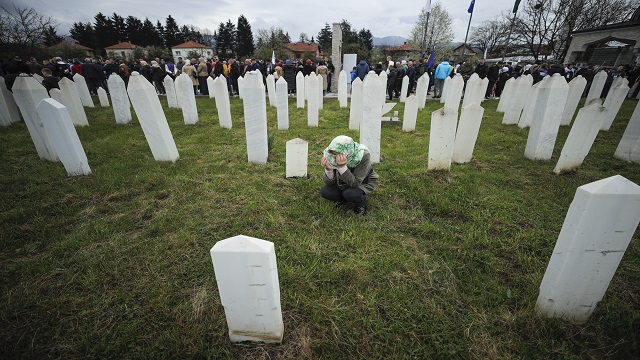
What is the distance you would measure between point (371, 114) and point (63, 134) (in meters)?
4.76

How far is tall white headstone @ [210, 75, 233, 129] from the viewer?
6.90 m

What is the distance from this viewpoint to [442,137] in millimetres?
4133

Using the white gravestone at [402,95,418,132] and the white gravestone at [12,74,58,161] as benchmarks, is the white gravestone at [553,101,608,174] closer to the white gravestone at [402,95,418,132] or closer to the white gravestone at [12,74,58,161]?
the white gravestone at [402,95,418,132]

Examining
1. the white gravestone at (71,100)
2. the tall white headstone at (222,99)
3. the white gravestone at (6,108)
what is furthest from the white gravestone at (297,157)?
the white gravestone at (6,108)

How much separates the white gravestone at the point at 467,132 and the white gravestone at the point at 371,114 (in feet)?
4.65

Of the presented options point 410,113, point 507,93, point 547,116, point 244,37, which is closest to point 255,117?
point 410,113

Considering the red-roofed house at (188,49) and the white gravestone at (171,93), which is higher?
the red-roofed house at (188,49)

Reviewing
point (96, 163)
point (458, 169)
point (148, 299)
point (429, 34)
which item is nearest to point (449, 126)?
point (458, 169)

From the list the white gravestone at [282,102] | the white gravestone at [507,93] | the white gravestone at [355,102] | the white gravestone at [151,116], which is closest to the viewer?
the white gravestone at [151,116]

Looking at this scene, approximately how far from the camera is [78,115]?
750cm

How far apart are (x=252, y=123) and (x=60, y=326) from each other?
11.4ft

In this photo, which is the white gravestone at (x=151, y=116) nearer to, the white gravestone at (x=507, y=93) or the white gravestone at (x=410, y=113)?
the white gravestone at (x=410, y=113)

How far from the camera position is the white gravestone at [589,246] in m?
1.51

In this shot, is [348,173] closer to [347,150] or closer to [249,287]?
[347,150]
